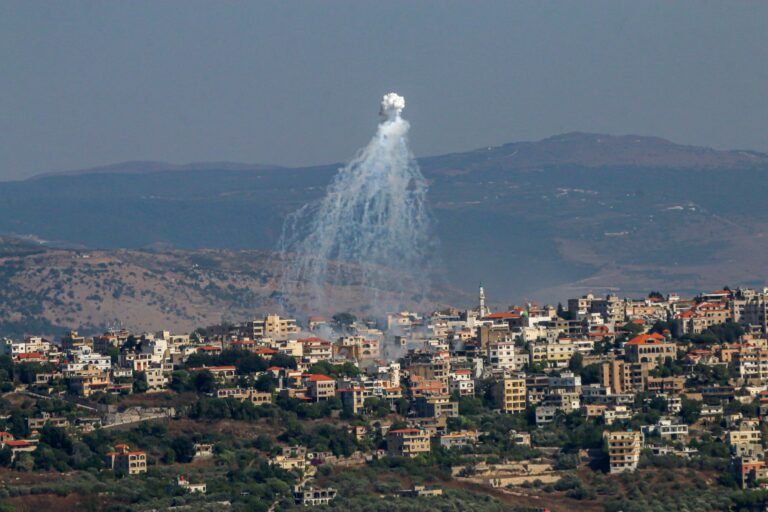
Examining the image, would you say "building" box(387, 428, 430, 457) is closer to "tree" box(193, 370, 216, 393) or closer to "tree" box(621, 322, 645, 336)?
"tree" box(193, 370, 216, 393)

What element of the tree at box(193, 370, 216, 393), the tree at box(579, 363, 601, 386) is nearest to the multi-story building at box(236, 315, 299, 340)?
the tree at box(193, 370, 216, 393)

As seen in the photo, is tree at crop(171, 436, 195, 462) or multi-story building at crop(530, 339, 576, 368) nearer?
tree at crop(171, 436, 195, 462)

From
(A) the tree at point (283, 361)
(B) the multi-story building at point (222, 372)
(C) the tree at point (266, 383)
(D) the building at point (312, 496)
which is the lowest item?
(D) the building at point (312, 496)

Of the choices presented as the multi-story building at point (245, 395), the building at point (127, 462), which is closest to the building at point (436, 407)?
the multi-story building at point (245, 395)

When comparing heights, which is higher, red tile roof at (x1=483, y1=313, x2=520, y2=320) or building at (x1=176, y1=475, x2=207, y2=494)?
red tile roof at (x1=483, y1=313, x2=520, y2=320)

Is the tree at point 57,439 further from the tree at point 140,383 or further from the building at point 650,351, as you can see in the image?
the building at point 650,351

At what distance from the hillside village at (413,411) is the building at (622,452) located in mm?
79

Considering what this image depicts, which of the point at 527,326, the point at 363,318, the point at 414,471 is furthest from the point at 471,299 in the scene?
the point at 414,471

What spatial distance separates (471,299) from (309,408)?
82356mm

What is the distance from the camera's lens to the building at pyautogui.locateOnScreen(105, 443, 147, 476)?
97812mm

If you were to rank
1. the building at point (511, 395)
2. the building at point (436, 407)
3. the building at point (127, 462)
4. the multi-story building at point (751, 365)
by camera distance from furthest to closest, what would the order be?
the multi-story building at point (751, 365) < the building at point (511, 395) < the building at point (436, 407) < the building at point (127, 462)

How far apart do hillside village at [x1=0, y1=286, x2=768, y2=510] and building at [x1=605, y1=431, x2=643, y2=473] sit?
8 cm

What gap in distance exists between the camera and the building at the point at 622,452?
9862 cm

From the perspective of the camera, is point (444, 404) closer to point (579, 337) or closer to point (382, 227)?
point (579, 337)
